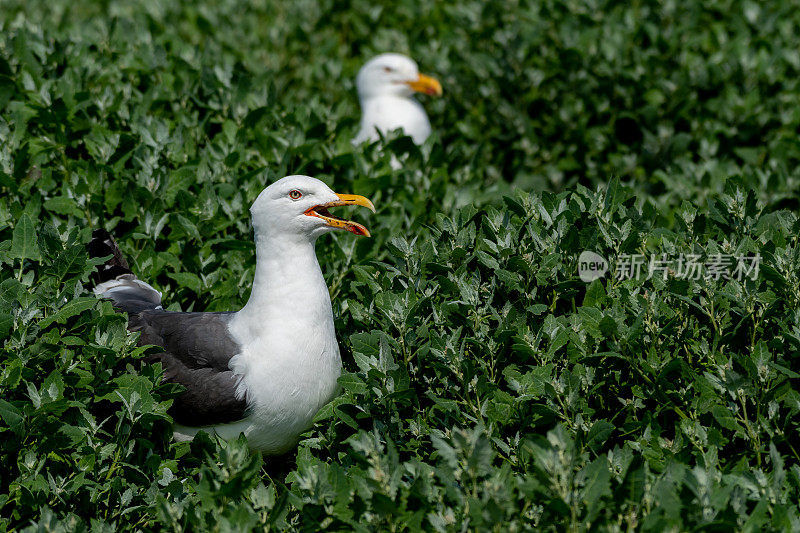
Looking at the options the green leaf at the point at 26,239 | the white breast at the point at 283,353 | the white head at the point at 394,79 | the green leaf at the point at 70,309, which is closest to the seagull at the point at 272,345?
the white breast at the point at 283,353

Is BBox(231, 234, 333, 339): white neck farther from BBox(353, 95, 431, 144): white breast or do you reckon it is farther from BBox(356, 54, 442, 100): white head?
BBox(356, 54, 442, 100): white head

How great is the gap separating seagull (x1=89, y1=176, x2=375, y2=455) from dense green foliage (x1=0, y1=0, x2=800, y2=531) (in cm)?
17

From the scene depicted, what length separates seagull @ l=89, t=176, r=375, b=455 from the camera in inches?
167

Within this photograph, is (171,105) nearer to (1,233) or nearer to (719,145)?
(1,233)

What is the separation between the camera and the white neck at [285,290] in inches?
170

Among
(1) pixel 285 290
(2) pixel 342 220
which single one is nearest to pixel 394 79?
(2) pixel 342 220

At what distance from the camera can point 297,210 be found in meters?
4.33

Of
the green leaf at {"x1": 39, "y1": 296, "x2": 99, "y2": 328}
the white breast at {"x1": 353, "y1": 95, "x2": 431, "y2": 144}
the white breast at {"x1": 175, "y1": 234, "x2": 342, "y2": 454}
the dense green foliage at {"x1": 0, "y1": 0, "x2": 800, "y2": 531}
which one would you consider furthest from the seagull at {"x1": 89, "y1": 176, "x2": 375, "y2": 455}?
the white breast at {"x1": 353, "y1": 95, "x2": 431, "y2": 144}

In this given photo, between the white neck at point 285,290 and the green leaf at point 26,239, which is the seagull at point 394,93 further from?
the green leaf at point 26,239

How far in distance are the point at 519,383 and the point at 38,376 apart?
2264mm

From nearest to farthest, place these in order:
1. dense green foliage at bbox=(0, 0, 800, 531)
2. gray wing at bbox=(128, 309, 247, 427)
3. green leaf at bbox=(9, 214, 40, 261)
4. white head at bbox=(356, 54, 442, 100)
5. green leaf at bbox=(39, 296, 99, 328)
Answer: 1. dense green foliage at bbox=(0, 0, 800, 531)
2. green leaf at bbox=(39, 296, 99, 328)
3. gray wing at bbox=(128, 309, 247, 427)
4. green leaf at bbox=(9, 214, 40, 261)
5. white head at bbox=(356, 54, 442, 100)

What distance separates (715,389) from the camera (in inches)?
152

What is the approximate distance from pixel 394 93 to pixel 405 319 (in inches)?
171

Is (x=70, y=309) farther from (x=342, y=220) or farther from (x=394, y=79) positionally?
(x=394, y=79)
